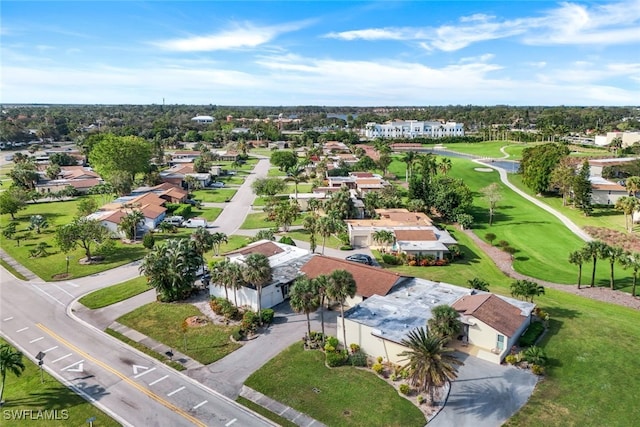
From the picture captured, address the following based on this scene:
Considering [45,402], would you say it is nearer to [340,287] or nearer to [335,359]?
[335,359]

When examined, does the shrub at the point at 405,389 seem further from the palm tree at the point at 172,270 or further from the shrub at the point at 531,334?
the palm tree at the point at 172,270

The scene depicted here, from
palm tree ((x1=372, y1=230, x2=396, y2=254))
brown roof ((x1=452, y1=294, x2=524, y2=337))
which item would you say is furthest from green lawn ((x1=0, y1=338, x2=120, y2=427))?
palm tree ((x1=372, y1=230, x2=396, y2=254))

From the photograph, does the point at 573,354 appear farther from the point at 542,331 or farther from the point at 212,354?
the point at 212,354

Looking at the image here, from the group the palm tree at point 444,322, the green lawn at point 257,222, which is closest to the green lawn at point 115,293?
the green lawn at point 257,222

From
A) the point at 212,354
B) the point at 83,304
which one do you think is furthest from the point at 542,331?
the point at 83,304

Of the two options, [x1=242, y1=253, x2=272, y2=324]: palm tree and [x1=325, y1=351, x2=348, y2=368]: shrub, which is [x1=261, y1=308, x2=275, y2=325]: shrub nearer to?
[x1=242, y1=253, x2=272, y2=324]: palm tree
